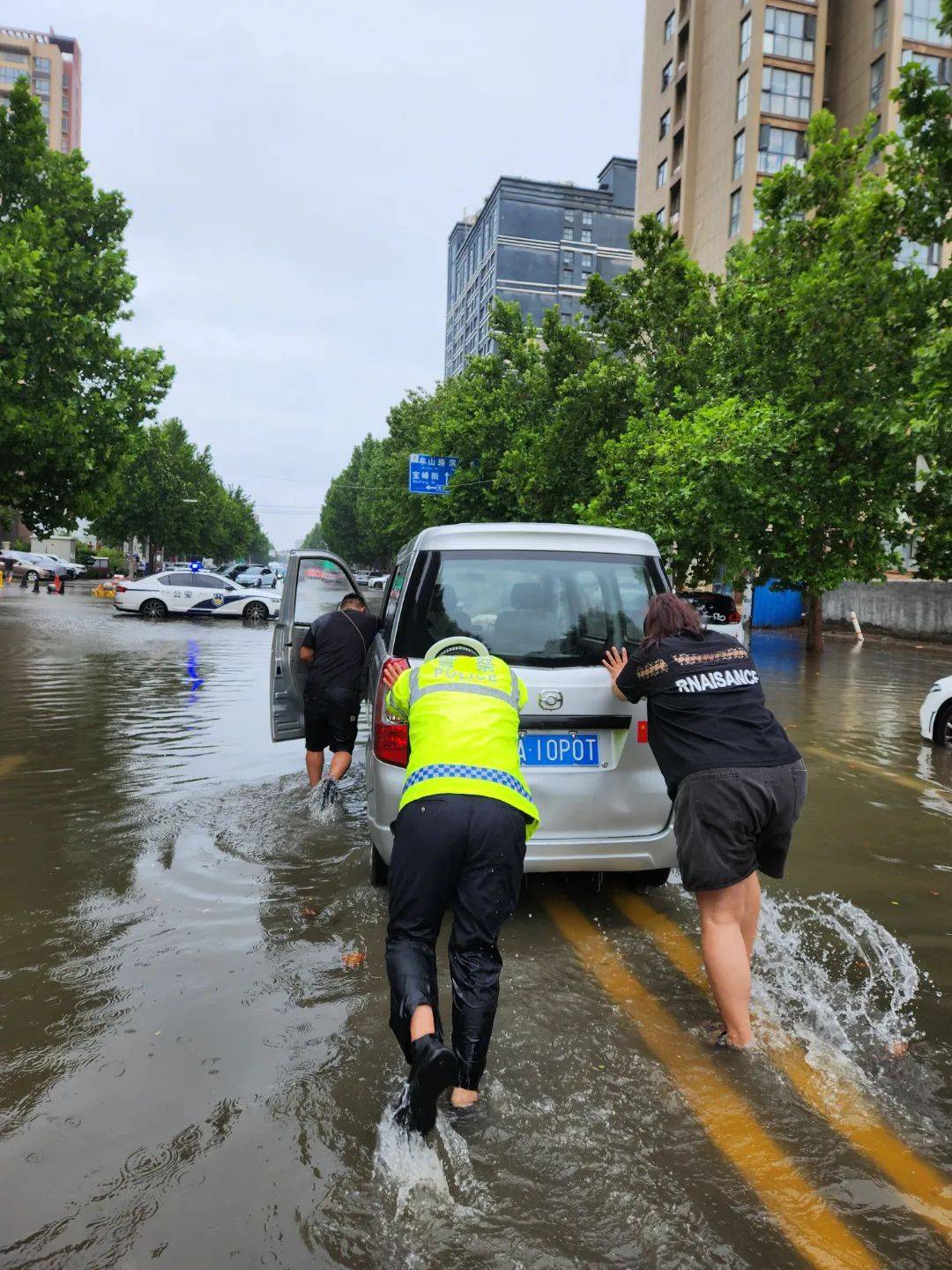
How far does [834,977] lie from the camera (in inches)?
164

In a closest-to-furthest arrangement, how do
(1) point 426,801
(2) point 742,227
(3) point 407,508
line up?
(1) point 426,801 < (2) point 742,227 < (3) point 407,508

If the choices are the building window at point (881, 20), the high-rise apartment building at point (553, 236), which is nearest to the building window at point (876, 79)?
the building window at point (881, 20)

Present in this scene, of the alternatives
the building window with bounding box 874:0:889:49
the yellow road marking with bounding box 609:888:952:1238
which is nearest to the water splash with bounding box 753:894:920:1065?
the yellow road marking with bounding box 609:888:952:1238

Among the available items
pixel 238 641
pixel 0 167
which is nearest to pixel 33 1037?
pixel 238 641

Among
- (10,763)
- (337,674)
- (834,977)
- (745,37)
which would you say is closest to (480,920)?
(834,977)

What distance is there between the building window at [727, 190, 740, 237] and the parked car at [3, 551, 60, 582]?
37.1 m

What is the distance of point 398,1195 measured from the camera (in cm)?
260

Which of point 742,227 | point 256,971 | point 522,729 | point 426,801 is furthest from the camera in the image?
point 742,227

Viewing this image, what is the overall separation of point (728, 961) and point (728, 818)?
52 centimetres

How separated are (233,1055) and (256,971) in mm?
717

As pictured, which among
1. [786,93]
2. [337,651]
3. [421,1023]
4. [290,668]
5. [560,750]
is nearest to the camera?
[421,1023]

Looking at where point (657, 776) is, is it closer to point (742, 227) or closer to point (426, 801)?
point (426, 801)

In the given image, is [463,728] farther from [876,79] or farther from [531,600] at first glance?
[876,79]

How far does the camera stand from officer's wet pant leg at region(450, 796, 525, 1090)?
2.94 m
